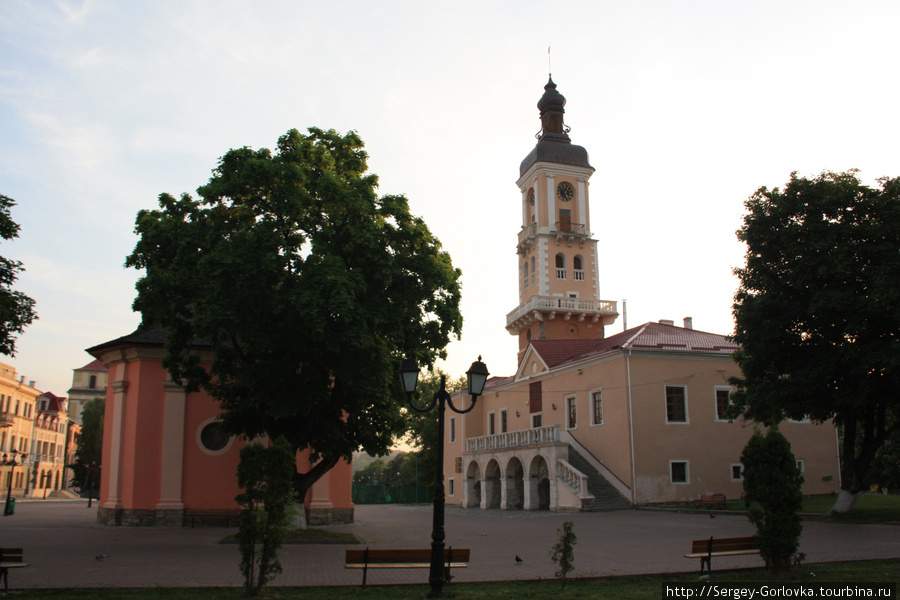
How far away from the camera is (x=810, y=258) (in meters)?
21.2

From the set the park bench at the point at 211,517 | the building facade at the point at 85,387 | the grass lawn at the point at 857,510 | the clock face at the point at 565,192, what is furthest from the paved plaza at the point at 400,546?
the building facade at the point at 85,387

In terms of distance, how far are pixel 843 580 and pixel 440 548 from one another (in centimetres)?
590

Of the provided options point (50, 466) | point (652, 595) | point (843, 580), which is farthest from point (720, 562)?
point (50, 466)

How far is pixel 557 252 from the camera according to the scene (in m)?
48.9

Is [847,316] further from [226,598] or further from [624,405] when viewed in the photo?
[226,598]

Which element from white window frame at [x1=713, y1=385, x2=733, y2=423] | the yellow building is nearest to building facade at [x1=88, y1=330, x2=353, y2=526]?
white window frame at [x1=713, y1=385, x2=733, y2=423]

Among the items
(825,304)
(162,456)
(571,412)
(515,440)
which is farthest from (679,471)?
(162,456)

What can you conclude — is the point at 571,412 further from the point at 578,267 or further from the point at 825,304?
the point at 825,304

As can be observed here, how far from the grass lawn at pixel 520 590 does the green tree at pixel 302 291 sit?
23.2 ft

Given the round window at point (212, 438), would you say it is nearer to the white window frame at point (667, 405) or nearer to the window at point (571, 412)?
the window at point (571, 412)

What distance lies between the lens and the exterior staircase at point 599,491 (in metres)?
30.3

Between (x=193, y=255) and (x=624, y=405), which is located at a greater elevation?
(x=193, y=255)

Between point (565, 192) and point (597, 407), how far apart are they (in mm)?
20296

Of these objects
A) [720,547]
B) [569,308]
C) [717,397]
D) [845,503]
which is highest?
[569,308]
